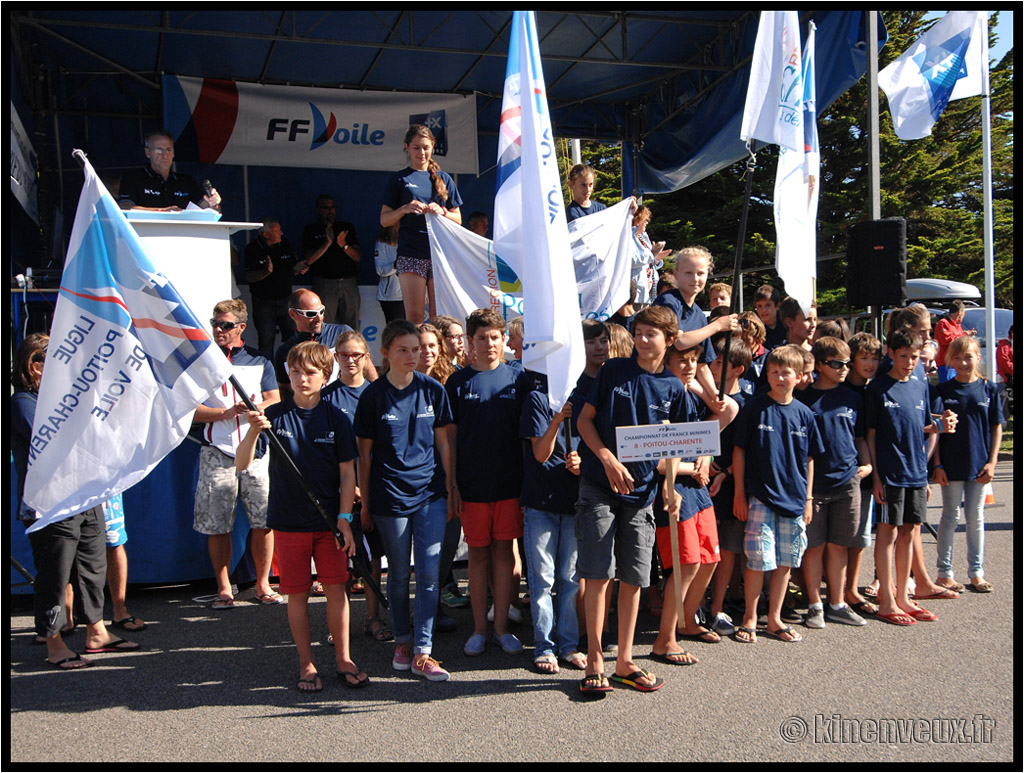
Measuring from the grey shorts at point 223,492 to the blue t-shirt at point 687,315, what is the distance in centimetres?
296

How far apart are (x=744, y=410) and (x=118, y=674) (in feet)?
12.8

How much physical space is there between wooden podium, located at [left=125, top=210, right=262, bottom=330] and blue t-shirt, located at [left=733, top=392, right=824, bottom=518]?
3.87 meters

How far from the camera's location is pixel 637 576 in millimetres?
4309

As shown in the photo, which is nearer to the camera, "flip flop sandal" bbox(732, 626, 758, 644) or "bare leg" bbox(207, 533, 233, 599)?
"flip flop sandal" bbox(732, 626, 758, 644)

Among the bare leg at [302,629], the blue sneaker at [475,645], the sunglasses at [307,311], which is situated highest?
the sunglasses at [307,311]

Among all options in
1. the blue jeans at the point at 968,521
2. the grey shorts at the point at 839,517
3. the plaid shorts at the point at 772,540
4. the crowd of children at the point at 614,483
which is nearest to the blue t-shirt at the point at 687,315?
the crowd of children at the point at 614,483

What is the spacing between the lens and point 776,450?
5.14m

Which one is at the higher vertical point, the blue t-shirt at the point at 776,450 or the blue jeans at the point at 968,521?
the blue t-shirt at the point at 776,450

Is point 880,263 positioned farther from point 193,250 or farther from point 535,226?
point 193,250

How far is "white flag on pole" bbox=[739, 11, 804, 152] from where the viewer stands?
224 inches

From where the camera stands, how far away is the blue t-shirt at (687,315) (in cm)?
498

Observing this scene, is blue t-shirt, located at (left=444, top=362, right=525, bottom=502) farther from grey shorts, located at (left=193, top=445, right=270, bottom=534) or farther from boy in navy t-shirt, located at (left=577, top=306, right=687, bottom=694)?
grey shorts, located at (left=193, top=445, right=270, bottom=534)

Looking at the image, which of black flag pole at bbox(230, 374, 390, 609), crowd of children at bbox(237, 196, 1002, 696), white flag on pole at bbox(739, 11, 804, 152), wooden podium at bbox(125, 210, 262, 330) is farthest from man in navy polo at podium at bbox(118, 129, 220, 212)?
white flag on pole at bbox(739, 11, 804, 152)

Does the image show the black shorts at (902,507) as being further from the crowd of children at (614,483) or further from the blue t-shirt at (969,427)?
the blue t-shirt at (969,427)
